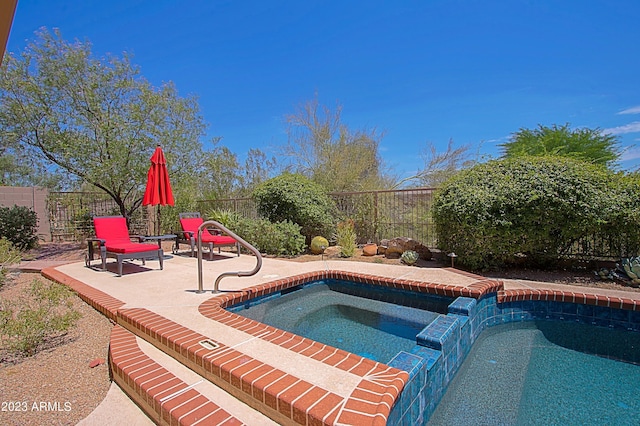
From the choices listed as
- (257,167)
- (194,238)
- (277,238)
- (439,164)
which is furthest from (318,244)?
(439,164)

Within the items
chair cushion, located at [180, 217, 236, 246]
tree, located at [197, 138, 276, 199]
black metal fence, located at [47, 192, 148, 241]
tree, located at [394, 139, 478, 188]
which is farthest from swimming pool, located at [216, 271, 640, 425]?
tree, located at [394, 139, 478, 188]

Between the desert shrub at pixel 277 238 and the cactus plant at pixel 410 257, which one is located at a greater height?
the desert shrub at pixel 277 238

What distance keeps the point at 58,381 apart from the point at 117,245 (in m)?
4.12

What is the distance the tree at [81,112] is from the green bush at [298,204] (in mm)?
3411

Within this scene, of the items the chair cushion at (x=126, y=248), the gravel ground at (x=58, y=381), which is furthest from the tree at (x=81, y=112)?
the gravel ground at (x=58, y=381)

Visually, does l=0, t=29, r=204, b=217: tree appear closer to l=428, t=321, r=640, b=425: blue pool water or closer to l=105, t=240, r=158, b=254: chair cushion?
l=105, t=240, r=158, b=254: chair cushion

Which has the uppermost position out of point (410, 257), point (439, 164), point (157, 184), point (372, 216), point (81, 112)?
point (81, 112)

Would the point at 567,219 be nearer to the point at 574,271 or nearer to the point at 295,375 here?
the point at 574,271

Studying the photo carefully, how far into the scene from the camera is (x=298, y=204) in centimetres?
909

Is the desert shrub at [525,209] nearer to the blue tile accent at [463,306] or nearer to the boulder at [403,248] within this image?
the boulder at [403,248]

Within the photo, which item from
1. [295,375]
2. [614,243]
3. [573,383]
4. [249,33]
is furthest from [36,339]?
[249,33]

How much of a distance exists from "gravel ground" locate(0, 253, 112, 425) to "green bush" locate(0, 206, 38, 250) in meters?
8.71

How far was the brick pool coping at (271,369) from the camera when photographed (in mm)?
1802

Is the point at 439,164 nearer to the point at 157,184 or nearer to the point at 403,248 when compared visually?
the point at 403,248
